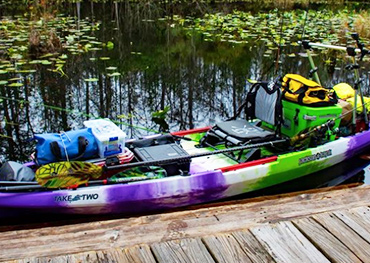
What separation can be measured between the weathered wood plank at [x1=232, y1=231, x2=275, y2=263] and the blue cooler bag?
6.17ft

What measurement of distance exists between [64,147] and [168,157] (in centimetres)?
98

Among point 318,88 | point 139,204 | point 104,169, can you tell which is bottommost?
point 139,204

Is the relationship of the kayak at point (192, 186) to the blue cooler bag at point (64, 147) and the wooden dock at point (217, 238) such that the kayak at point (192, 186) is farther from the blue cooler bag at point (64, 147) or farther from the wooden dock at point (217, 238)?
the wooden dock at point (217, 238)

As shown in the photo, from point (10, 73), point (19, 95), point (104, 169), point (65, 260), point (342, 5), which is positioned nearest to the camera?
point (65, 260)

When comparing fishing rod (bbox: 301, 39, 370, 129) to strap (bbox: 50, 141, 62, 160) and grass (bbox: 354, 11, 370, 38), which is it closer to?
strap (bbox: 50, 141, 62, 160)

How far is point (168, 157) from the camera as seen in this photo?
424 cm

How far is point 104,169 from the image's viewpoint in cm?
399

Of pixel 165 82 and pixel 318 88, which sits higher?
pixel 318 88

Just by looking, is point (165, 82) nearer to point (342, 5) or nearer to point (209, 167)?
point (209, 167)

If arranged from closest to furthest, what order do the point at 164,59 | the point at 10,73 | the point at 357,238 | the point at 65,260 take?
the point at 65,260 < the point at 357,238 < the point at 10,73 < the point at 164,59

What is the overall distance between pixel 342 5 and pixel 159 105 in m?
17.0

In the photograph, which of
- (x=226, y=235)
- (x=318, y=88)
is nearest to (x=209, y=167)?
(x=318, y=88)

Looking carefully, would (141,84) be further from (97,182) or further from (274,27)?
(274,27)

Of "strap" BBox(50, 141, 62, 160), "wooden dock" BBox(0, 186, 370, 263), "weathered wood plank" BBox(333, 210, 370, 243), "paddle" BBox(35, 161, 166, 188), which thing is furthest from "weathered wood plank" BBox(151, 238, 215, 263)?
"strap" BBox(50, 141, 62, 160)
